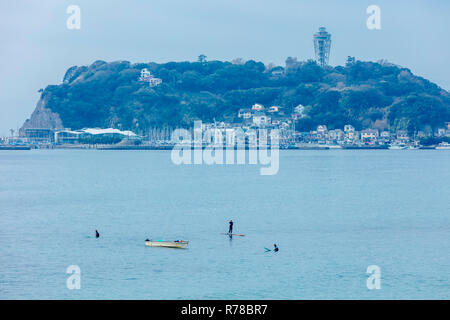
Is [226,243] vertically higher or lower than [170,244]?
lower

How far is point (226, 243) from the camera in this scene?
37.7 meters

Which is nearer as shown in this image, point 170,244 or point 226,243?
point 170,244

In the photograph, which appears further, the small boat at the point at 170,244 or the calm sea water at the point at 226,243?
the small boat at the point at 170,244

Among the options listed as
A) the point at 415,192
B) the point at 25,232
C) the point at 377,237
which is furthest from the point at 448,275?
the point at 415,192

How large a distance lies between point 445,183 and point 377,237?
47643 mm

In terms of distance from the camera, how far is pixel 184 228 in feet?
144

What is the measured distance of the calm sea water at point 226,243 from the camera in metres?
28.4

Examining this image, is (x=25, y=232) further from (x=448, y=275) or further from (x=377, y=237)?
(x=448, y=275)

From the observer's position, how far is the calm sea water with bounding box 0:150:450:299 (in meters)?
28.4

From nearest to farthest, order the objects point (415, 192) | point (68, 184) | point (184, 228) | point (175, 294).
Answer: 1. point (175, 294)
2. point (184, 228)
3. point (415, 192)
4. point (68, 184)

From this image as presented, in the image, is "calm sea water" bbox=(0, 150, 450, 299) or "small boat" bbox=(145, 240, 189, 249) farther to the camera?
"small boat" bbox=(145, 240, 189, 249)

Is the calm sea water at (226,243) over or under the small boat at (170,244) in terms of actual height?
under

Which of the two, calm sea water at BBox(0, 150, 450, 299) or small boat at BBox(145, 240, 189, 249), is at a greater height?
small boat at BBox(145, 240, 189, 249)

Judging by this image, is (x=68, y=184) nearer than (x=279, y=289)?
No
